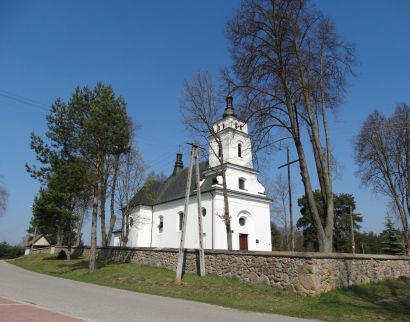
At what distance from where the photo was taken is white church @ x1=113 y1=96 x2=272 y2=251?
27688mm

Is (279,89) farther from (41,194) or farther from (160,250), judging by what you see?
(41,194)

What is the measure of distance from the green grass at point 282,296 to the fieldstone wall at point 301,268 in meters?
0.34

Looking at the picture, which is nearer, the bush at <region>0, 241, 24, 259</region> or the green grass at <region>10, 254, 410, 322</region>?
the green grass at <region>10, 254, 410, 322</region>

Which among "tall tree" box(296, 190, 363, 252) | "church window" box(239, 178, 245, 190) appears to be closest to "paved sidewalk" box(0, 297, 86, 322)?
"church window" box(239, 178, 245, 190)

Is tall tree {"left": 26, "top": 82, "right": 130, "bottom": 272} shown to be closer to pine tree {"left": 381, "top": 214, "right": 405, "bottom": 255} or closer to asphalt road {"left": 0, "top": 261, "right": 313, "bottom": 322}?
asphalt road {"left": 0, "top": 261, "right": 313, "bottom": 322}

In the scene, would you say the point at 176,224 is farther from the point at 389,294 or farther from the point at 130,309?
the point at 130,309

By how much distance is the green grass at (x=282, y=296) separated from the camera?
27.1 feet

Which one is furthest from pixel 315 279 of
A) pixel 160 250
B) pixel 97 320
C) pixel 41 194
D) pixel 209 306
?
pixel 41 194

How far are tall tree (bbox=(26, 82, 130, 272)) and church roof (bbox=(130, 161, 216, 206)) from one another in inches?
400

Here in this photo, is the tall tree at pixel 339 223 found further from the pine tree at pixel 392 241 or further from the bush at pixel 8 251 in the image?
the bush at pixel 8 251

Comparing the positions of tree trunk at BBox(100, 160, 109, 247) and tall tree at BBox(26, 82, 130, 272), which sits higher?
tall tree at BBox(26, 82, 130, 272)

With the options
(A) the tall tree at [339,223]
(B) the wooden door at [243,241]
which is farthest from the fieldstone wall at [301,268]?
(A) the tall tree at [339,223]

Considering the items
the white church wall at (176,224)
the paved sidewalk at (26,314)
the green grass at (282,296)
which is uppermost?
the white church wall at (176,224)

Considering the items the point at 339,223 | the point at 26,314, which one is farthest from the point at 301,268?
the point at 339,223
